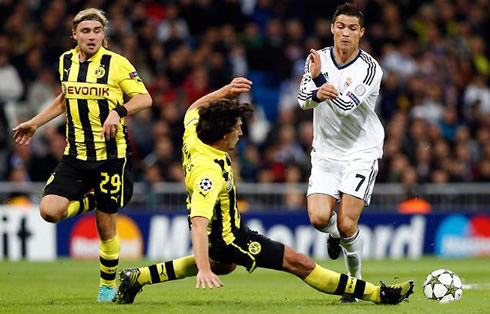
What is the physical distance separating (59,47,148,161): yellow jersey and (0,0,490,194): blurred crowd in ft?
23.3

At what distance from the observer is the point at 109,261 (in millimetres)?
Result: 8805

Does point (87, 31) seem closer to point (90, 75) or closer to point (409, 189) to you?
point (90, 75)

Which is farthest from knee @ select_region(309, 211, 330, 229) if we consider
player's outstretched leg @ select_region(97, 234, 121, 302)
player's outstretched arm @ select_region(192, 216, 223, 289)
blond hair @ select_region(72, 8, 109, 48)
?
blond hair @ select_region(72, 8, 109, 48)

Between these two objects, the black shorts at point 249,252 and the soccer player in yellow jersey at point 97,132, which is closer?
the black shorts at point 249,252

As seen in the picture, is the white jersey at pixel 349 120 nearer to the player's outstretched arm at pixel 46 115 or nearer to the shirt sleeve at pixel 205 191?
the shirt sleeve at pixel 205 191

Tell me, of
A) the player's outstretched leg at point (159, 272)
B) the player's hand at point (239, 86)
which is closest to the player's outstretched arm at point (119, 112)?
the player's hand at point (239, 86)

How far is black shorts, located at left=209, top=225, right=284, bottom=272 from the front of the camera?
7715mm

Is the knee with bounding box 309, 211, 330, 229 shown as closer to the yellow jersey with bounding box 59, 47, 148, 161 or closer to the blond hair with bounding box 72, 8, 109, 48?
the yellow jersey with bounding box 59, 47, 148, 161

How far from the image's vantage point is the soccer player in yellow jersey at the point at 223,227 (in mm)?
7391

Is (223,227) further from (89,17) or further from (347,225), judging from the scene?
(89,17)

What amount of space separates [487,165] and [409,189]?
6.00 feet

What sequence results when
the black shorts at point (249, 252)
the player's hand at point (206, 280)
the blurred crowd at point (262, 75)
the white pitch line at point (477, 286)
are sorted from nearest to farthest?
the player's hand at point (206, 280) → the black shorts at point (249, 252) → the white pitch line at point (477, 286) → the blurred crowd at point (262, 75)

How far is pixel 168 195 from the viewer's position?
640 inches

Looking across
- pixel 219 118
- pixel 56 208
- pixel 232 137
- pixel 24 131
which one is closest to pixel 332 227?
pixel 232 137
